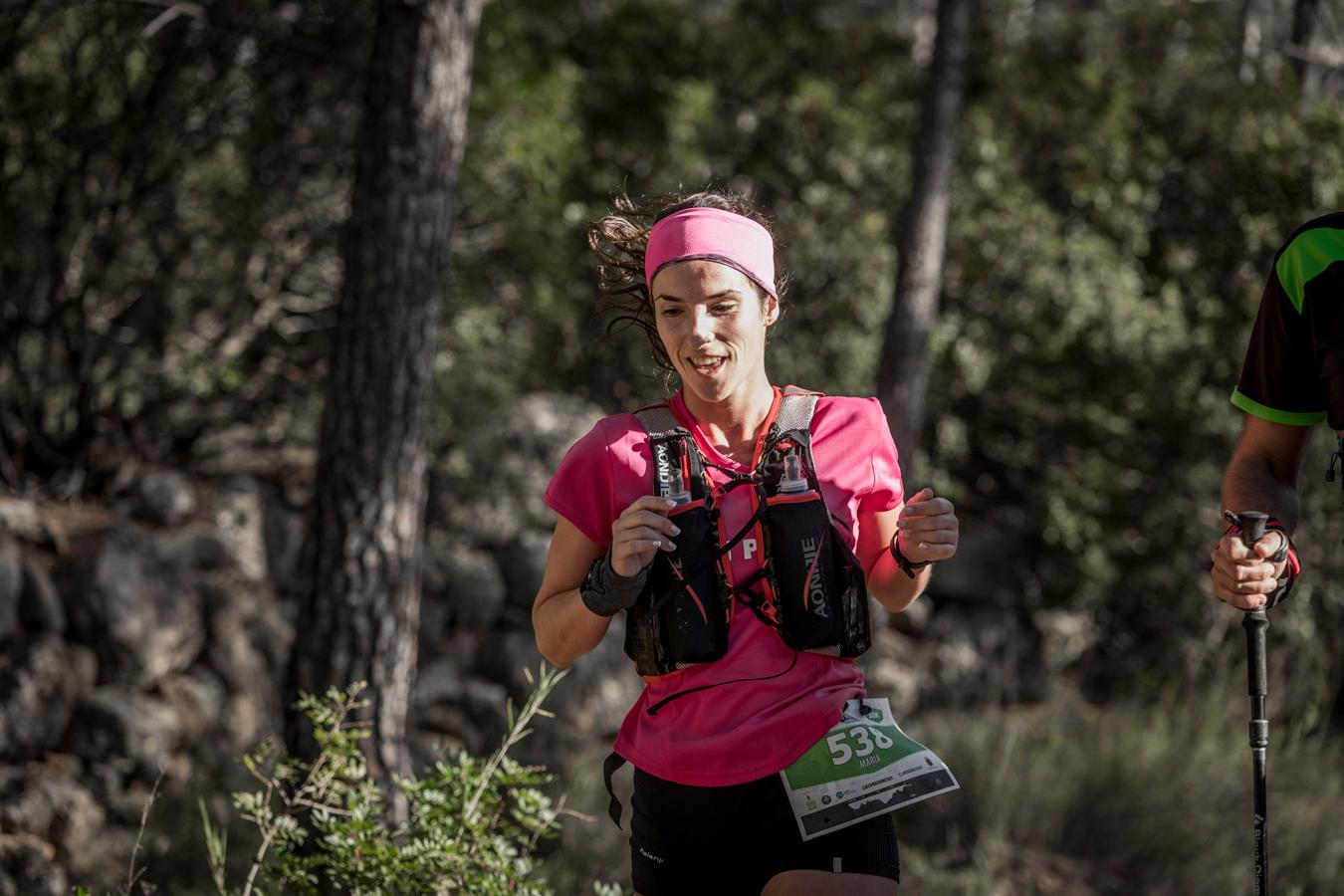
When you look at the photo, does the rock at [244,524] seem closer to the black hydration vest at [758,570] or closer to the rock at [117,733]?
the rock at [117,733]

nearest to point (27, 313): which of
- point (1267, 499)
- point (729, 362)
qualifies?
point (729, 362)

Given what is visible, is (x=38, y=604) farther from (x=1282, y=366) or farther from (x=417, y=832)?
(x=1282, y=366)

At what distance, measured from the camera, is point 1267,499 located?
9.07ft

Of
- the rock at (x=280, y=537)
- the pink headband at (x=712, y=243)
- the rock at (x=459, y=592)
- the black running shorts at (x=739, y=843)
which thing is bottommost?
the rock at (x=459, y=592)

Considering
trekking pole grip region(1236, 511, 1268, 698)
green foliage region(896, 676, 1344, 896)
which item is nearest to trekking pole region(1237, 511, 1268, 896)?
trekking pole grip region(1236, 511, 1268, 698)

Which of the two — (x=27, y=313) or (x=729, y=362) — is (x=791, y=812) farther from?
(x=27, y=313)

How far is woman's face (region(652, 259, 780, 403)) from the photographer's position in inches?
100

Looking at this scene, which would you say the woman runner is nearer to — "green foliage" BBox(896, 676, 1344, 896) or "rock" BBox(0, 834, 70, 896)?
"green foliage" BBox(896, 676, 1344, 896)

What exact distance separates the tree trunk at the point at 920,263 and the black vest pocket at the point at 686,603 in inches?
268

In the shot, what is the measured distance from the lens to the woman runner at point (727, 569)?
8.07ft

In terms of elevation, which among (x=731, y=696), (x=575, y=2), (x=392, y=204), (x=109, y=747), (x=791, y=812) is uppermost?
(x=575, y=2)

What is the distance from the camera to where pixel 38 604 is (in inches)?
289

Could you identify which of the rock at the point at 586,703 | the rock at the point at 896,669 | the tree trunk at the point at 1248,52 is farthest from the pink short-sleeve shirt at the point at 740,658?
the tree trunk at the point at 1248,52

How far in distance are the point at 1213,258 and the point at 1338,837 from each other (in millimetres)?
5784
